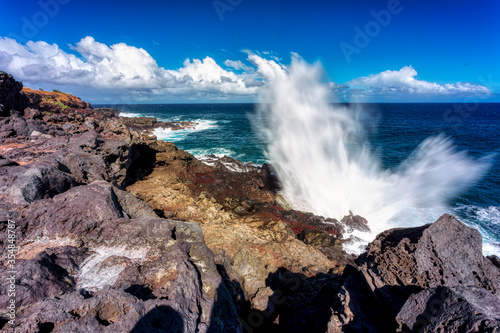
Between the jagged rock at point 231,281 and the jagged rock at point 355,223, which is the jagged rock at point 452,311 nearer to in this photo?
the jagged rock at point 231,281

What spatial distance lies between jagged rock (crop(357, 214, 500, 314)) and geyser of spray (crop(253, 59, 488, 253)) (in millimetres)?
8073

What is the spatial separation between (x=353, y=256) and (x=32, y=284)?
12.3 metres

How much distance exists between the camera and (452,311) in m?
3.30

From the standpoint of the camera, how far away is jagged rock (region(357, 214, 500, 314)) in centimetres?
476

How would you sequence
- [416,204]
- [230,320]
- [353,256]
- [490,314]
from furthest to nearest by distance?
[416,204] → [353,256] → [230,320] → [490,314]

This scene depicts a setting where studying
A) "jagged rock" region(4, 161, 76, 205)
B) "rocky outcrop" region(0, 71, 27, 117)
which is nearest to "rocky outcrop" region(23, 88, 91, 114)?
"rocky outcrop" region(0, 71, 27, 117)

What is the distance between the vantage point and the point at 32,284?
336 centimetres

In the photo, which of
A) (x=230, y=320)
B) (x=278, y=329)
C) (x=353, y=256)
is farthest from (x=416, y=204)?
(x=230, y=320)

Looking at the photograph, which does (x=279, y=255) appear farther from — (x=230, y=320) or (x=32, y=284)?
(x=32, y=284)

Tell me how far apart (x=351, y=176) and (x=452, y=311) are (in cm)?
2059

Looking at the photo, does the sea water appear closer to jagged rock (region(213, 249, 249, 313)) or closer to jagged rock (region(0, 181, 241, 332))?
jagged rock (region(213, 249, 249, 313))

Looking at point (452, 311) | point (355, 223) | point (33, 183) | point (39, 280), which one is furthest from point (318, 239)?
point (33, 183)

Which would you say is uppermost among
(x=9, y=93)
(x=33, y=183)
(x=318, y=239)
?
(x=9, y=93)

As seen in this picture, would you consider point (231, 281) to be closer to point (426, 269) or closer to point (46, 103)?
point (426, 269)
